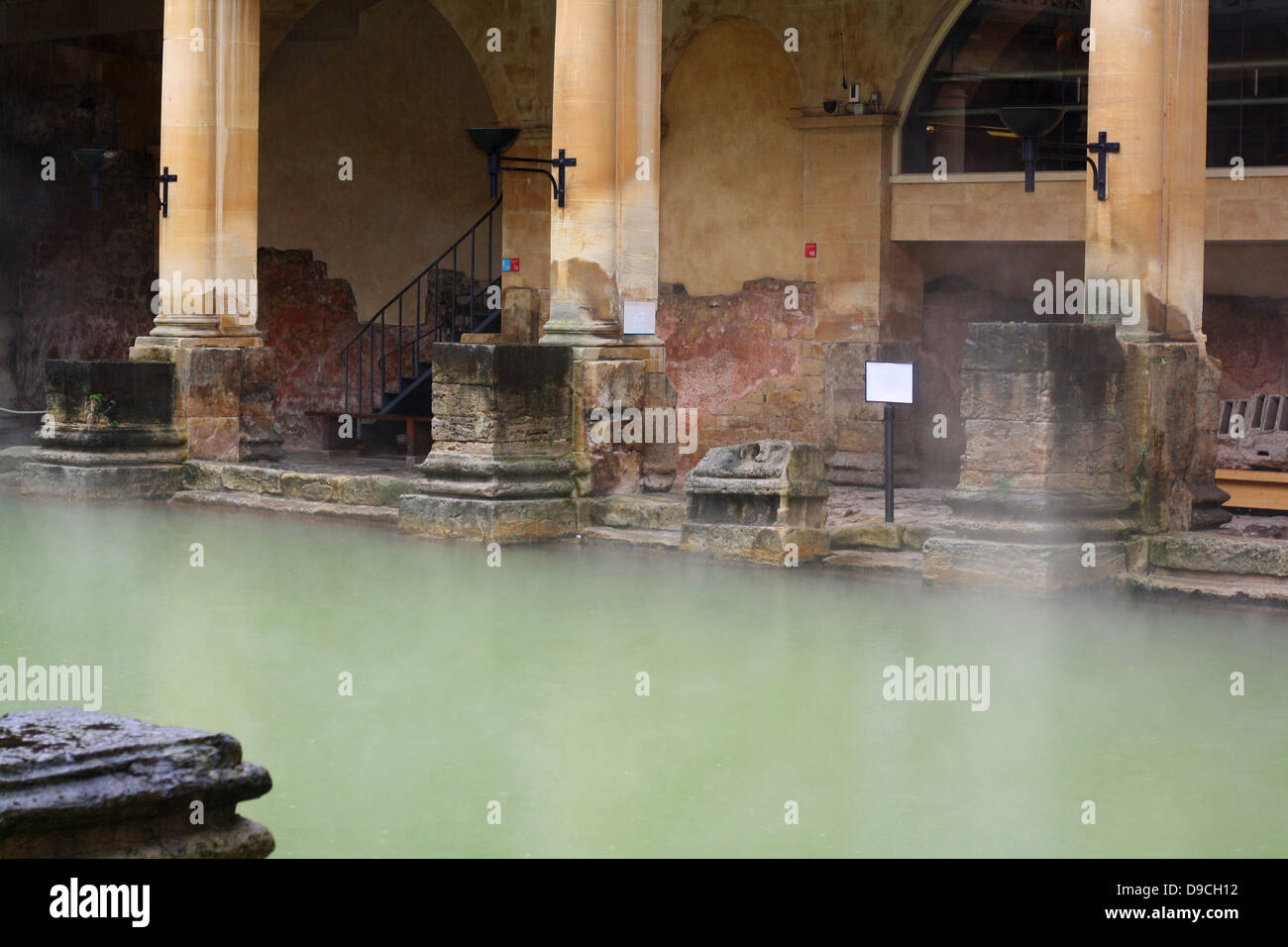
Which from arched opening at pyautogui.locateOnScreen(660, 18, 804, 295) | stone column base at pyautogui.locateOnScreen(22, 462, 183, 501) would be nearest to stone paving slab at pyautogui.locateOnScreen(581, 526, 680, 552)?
stone column base at pyautogui.locateOnScreen(22, 462, 183, 501)

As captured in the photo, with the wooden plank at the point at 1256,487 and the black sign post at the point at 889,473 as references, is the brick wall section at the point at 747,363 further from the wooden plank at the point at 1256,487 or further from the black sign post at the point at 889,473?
the black sign post at the point at 889,473

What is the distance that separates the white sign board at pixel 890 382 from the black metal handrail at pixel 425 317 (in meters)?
7.55

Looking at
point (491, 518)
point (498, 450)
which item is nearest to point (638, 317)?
point (498, 450)

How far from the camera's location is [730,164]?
14.7 metres

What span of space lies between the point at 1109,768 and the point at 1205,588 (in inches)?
125

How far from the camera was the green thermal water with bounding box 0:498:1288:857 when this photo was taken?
4820 millimetres

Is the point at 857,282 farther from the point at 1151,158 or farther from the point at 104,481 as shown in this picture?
the point at 104,481

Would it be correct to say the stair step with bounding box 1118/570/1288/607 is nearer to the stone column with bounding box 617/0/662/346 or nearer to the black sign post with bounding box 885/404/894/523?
the black sign post with bounding box 885/404/894/523

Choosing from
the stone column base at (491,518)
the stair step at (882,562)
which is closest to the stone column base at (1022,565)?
the stair step at (882,562)

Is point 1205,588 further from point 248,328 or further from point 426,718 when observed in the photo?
point 248,328

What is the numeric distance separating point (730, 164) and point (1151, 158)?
6206 mm

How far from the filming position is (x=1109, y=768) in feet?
17.9

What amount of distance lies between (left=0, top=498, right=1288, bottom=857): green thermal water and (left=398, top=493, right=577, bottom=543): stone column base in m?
0.43

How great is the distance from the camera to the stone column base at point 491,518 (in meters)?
10.2
